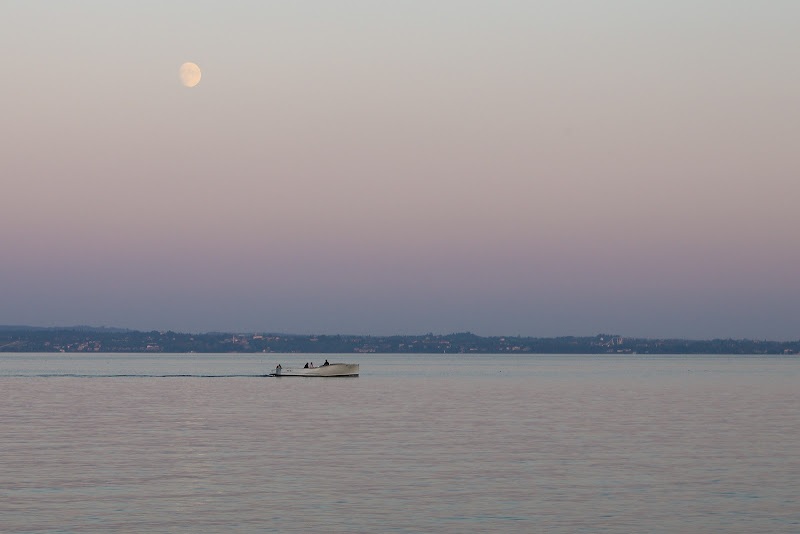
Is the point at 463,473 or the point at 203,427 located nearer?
the point at 463,473

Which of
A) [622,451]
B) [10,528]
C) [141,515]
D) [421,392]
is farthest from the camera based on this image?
[421,392]

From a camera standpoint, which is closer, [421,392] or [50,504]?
[50,504]

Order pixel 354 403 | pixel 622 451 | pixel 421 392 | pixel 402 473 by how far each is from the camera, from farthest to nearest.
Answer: pixel 421 392 < pixel 354 403 < pixel 622 451 < pixel 402 473

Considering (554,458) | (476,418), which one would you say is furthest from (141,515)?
(476,418)

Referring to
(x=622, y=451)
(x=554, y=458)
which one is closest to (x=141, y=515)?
(x=554, y=458)

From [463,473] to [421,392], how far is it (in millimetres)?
96811

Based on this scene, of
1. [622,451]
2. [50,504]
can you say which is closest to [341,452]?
[622,451]

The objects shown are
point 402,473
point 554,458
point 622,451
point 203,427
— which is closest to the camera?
point 402,473

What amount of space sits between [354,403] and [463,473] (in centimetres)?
6385

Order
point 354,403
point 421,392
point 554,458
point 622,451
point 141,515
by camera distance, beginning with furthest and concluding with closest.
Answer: point 421,392 → point 354,403 → point 622,451 → point 554,458 → point 141,515

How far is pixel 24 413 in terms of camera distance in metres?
96.7

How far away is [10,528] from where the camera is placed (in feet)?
121

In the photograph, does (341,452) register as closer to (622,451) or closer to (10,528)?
(622,451)

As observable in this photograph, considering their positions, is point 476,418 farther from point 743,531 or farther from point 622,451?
point 743,531
